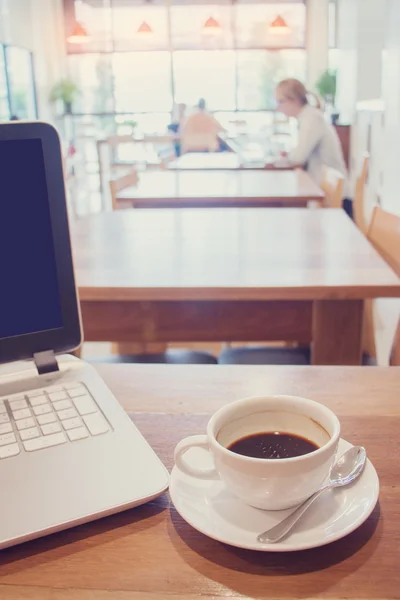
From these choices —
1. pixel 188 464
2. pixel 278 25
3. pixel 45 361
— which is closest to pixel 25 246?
pixel 45 361

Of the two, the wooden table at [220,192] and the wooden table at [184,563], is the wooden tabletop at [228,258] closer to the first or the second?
the wooden table at [220,192]

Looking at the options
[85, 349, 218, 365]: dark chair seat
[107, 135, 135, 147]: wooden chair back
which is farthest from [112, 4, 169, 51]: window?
[85, 349, 218, 365]: dark chair seat

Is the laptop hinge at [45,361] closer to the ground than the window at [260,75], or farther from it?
closer to the ground

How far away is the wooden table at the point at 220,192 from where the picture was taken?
96.7 inches

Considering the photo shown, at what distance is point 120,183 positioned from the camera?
2.64m

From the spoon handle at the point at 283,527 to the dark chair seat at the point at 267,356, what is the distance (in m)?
0.96

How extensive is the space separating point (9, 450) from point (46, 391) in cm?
11

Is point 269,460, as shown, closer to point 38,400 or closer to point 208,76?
point 38,400

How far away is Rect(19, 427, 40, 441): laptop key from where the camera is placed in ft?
1.92

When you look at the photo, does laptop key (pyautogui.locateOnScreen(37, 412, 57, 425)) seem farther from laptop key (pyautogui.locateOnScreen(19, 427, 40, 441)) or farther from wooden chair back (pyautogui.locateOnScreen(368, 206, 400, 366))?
wooden chair back (pyautogui.locateOnScreen(368, 206, 400, 366))

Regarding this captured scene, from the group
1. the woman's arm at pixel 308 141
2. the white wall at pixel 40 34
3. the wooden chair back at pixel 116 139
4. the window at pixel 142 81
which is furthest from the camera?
the window at pixel 142 81

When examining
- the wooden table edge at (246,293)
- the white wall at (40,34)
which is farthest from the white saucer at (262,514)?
the white wall at (40,34)

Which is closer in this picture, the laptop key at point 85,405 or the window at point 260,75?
the laptop key at point 85,405

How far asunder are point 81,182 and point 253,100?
112 inches
